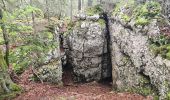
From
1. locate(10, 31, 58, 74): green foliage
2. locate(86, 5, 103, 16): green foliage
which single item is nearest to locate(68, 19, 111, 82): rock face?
locate(86, 5, 103, 16): green foliage

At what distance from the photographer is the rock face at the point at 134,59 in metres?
13.0

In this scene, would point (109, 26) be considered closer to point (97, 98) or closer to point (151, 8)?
point (151, 8)

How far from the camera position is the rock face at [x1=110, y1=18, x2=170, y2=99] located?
13016mm

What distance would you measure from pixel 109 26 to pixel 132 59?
17.3ft

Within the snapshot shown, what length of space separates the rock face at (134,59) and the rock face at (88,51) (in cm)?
119

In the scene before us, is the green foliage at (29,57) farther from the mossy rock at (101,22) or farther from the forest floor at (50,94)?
the mossy rock at (101,22)

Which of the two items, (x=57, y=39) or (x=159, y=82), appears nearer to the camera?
(x=159, y=82)

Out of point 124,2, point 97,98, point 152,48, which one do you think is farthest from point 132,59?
point 124,2

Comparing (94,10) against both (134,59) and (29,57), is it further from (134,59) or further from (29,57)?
(29,57)

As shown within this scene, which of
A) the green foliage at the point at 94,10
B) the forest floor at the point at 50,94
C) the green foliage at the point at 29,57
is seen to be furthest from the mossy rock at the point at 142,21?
the green foliage at the point at 29,57

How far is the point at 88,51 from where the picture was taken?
20281 mm

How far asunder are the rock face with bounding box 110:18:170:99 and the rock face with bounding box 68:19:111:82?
1192 mm

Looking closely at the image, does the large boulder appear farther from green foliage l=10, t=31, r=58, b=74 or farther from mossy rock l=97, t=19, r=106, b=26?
mossy rock l=97, t=19, r=106, b=26

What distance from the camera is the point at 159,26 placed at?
571 inches
